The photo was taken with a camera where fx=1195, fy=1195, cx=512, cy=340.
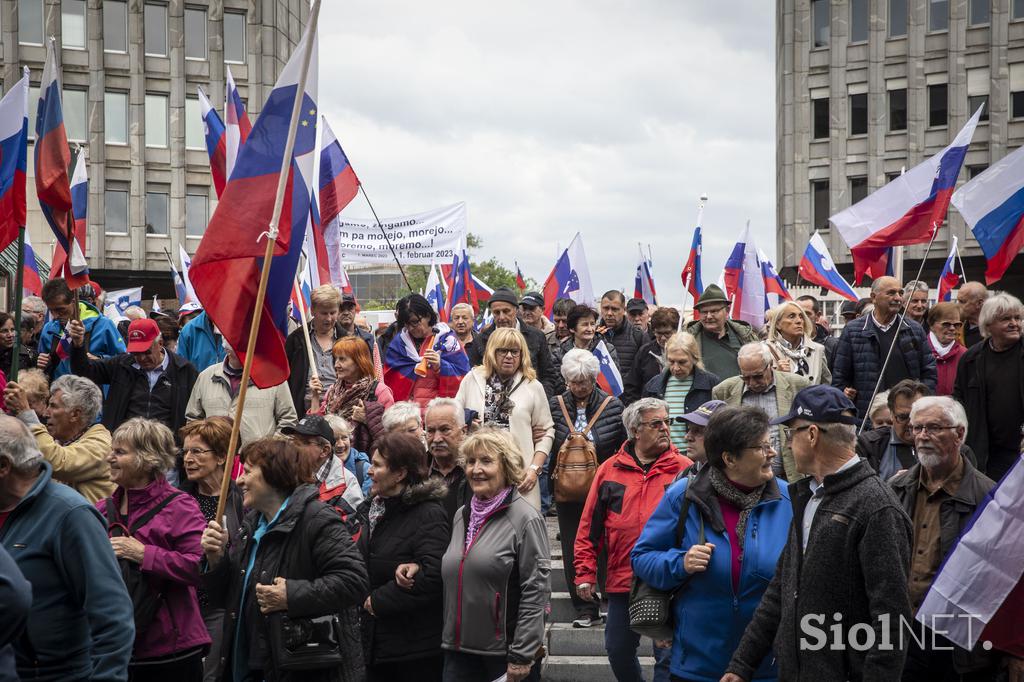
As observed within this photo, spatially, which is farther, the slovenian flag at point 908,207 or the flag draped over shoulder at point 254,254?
the slovenian flag at point 908,207

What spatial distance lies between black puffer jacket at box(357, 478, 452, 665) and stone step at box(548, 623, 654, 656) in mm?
2560

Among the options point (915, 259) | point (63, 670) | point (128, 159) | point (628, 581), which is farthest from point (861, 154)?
point (63, 670)

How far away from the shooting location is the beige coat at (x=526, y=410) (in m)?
9.01

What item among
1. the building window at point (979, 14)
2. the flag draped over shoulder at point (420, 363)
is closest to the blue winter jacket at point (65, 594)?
the flag draped over shoulder at point (420, 363)

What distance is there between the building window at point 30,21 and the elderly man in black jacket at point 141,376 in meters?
39.6

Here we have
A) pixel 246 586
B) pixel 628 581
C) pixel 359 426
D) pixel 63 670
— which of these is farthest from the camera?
pixel 359 426

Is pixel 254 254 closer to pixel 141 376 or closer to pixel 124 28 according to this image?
pixel 141 376

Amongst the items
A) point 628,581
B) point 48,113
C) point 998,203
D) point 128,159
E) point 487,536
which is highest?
point 128,159

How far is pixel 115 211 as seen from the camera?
4672 centimetres

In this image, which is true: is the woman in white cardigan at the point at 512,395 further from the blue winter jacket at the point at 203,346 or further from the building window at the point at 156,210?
the building window at the point at 156,210

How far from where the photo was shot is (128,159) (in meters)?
46.7

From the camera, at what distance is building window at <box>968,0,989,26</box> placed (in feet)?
148

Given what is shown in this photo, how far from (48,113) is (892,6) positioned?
42773 millimetres

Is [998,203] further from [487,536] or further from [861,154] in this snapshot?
[861,154]
